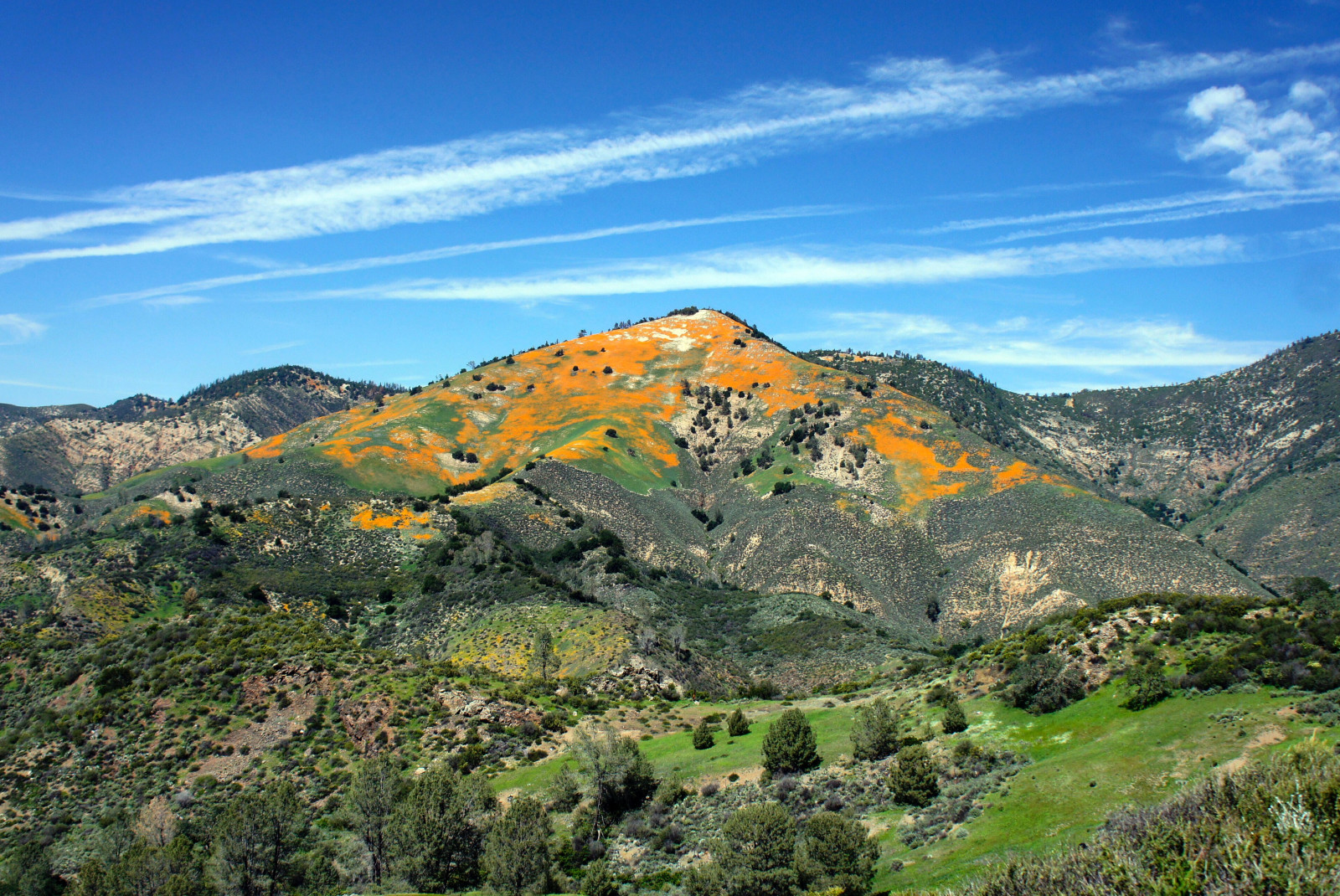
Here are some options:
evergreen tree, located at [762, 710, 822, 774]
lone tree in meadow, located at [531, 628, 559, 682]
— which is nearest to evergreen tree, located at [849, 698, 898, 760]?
evergreen tree, located at [762, 710, 822, 774]

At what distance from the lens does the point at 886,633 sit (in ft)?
240

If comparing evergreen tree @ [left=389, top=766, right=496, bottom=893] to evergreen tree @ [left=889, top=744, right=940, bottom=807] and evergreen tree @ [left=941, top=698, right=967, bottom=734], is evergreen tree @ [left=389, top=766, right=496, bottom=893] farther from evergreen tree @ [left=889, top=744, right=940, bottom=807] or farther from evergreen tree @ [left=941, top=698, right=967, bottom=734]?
evergreen tree @ [left=941, top=698, right=967, bottom=734]

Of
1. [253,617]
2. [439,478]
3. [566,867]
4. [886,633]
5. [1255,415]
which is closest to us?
[566,867]

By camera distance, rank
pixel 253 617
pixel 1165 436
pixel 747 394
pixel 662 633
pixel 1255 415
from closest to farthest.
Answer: pixel 253 617, pixel 662 633, pixel 747 394, pixel 1255 415, pixel 1165 436

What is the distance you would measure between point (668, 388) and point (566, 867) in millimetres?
121498

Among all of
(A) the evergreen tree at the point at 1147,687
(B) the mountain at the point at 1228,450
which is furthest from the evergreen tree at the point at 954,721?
(B) the mountain at the point at 1228,450

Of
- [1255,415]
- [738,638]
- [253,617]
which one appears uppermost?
[1255,415]

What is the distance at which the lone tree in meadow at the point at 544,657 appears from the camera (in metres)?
56.8

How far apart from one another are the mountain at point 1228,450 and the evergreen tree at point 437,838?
114409mm

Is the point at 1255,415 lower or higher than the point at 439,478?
higher

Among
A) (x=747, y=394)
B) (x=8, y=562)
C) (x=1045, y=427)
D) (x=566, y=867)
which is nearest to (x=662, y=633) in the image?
(x=566, y=867)

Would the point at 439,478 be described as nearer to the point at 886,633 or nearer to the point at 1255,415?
the point at 886,633

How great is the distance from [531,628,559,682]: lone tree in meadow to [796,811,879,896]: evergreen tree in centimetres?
3526

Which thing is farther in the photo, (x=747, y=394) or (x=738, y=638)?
(x=747, y=394)
